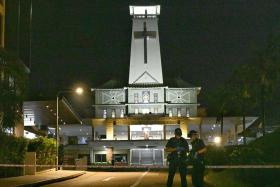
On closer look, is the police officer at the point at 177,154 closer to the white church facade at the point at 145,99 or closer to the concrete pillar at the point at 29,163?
the concrete pillar at the point at 29,163

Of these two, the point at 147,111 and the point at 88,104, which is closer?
the point at 147,111

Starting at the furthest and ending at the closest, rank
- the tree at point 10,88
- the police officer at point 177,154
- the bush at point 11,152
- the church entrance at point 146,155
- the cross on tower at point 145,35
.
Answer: the cross on tower at point 145,35
the church entrance at point 146,155
the bush at point 11,152
the tree at point 10,88
the police officer at point 177,154

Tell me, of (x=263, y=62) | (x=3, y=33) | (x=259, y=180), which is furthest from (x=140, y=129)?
(x=259, y=180)

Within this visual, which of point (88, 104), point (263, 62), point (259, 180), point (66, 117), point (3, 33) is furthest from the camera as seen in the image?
point (88, 104)

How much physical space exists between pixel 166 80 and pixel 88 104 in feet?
56.8

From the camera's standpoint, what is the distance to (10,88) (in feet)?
77.5

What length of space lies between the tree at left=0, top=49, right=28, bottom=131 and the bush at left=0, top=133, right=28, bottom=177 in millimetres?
2417

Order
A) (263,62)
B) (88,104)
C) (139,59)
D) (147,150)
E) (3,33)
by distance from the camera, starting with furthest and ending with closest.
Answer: (88,104) < (139,59) < (147,150) < (263,62) < (3,33)

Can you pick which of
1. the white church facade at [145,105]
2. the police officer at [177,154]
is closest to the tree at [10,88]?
the police officer at [177,154]

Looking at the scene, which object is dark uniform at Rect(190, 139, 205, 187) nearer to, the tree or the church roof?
the tree

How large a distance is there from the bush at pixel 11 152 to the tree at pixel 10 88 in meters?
2.42

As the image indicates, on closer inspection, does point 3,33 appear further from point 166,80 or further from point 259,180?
point 166,80

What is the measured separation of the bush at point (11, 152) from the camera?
2762cm

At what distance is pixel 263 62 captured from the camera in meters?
54.3
